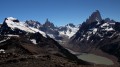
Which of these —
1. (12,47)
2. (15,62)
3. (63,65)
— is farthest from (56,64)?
(12,47)

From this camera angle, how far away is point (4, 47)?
551ft

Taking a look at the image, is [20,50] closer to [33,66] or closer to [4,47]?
[4,47]

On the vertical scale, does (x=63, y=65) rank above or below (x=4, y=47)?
below

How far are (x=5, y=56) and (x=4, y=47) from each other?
39.4 meters

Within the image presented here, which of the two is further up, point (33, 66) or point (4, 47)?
point (4, 47)

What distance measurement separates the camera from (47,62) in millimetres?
112250

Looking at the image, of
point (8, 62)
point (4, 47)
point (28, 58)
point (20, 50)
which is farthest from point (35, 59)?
point (4, 47)

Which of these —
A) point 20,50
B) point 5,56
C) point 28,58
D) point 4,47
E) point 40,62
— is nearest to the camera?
point 40,62

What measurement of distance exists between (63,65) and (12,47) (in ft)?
211

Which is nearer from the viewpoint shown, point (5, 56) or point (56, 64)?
point (56, 64)

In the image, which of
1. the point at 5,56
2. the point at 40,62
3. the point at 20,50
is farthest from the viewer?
the point at 20,50

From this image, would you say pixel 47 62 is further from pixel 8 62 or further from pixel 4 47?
pixel 4 47

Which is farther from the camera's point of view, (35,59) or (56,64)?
(35,59)

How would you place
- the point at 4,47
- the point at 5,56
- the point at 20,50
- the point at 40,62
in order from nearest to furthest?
the point at 40,62
the point at 5,56
the point at 20,50
the point at 4,47
